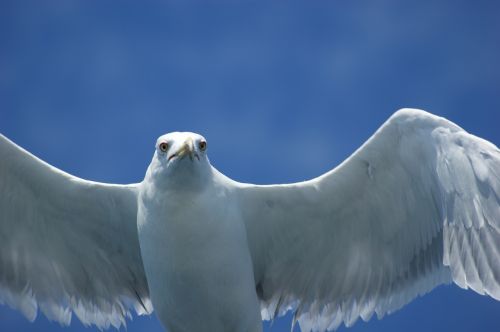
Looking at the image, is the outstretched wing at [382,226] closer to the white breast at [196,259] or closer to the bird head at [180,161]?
the white breast at [196,259]

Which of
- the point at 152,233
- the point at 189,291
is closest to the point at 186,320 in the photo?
the point at 189,291

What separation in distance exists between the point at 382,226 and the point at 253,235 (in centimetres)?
98

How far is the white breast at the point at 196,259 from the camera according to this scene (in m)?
6.01

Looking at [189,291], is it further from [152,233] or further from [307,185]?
[307,185]

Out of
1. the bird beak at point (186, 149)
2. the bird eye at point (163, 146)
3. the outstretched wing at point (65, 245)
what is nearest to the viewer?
the bird beak at point (186, 149)

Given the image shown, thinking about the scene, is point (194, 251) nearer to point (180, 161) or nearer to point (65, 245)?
point (180, 161)

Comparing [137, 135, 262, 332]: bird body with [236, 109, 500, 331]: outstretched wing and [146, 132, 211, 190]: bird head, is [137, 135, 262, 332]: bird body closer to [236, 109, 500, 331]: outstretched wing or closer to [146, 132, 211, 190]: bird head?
[146, 132, 211, 190]: bird head

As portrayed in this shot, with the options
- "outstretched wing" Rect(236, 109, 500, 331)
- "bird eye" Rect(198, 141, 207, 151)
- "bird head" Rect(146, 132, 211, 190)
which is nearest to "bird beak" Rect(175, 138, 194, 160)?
"bird head" Rect(146, 132, 211, 190)

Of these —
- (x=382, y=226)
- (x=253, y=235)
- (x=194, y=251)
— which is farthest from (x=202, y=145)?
(x=382, y=226)

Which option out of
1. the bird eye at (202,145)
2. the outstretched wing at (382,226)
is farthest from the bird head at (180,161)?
the outstretched wing at (382,226)

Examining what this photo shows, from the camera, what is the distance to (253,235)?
6680 mm

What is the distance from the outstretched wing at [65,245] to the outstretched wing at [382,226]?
38.1 inches

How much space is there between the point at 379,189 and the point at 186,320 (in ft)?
5.52

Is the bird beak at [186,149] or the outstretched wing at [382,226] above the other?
the bird beak at [186,149]
